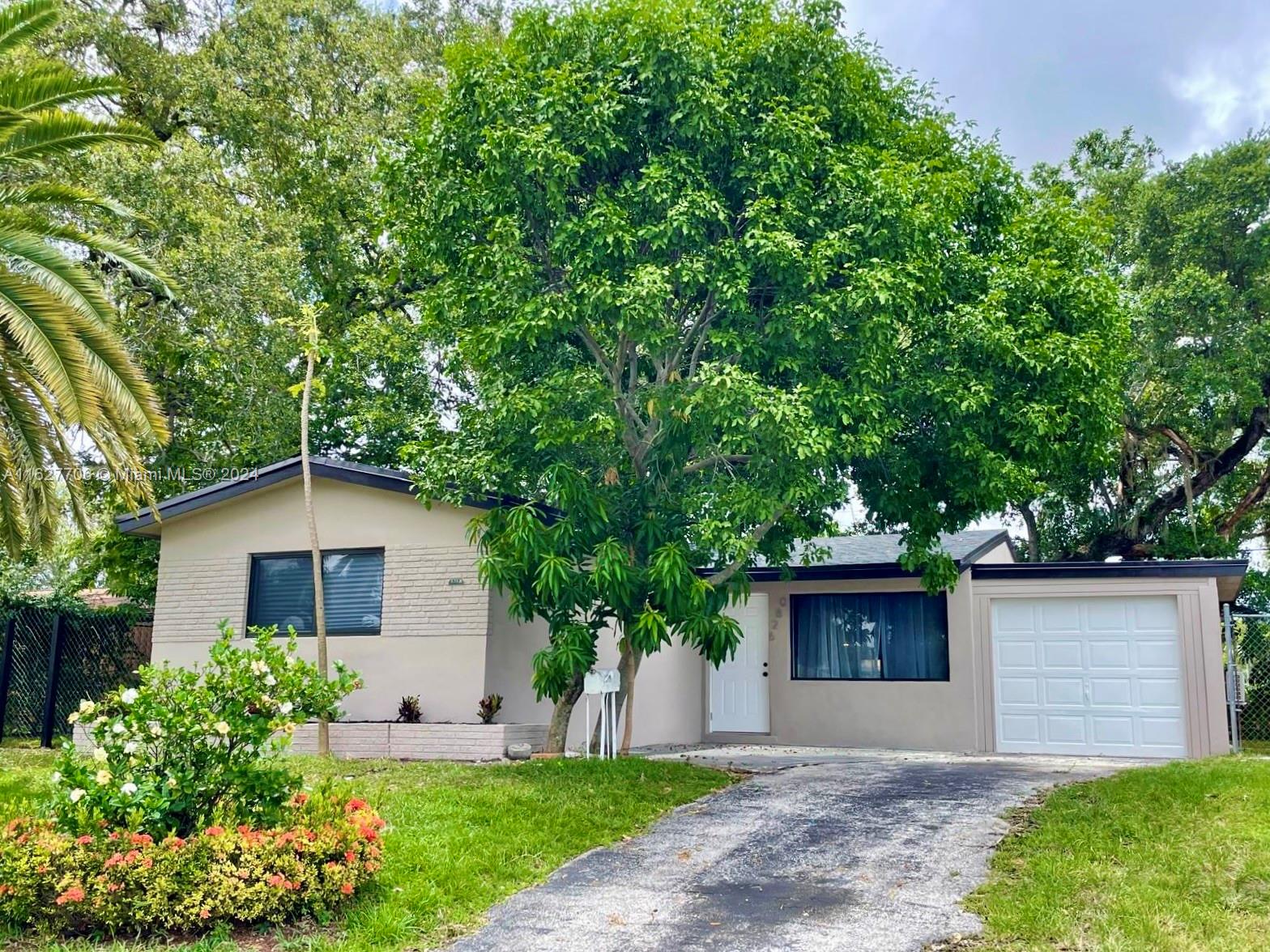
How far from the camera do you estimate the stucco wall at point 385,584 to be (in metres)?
11.8

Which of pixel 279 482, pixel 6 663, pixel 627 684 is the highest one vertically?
pixel 279 482

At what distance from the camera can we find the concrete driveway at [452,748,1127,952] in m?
5.56

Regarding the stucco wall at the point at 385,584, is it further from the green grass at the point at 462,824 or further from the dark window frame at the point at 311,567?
the green grass at the point at 462,824

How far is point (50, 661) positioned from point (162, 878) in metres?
10.1

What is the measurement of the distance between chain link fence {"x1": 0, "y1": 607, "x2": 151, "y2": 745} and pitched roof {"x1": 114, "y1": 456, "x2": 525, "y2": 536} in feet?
6.39

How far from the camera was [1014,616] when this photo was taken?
45.3 ft

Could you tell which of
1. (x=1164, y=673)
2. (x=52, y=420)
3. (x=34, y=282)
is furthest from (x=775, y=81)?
→ (x=1164, y=673)

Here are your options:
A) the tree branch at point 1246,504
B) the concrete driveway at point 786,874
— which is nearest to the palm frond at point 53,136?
the concrete driveway at point 786,874

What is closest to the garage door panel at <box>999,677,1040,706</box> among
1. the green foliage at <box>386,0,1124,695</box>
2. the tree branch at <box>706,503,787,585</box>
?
the green foliage at <box>386,0,1124,695</box>

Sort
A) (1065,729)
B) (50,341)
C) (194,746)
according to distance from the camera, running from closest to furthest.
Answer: (194,746), (50,341), (1065,729)

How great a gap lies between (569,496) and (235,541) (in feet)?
18.0

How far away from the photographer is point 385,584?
12.2 m

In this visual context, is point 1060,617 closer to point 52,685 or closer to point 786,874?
point 786,874

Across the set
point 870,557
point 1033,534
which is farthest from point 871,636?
point 1033,534
